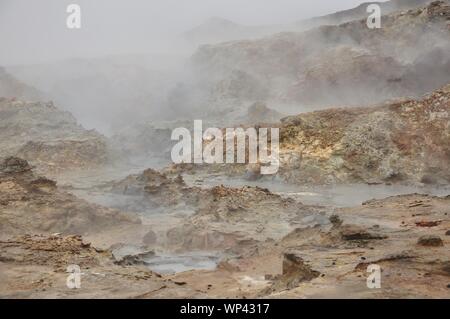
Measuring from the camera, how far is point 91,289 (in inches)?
312

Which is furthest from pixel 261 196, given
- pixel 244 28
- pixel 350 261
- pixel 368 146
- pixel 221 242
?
pixel 244 28

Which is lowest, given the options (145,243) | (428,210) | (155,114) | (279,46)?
(145,243)

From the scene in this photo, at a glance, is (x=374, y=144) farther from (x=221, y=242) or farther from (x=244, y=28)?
(x=244, y=28)

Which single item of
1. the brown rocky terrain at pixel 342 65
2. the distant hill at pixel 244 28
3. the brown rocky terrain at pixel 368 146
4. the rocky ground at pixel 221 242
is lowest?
the rocky ground at pixel 221 242

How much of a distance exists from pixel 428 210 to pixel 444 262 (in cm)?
609

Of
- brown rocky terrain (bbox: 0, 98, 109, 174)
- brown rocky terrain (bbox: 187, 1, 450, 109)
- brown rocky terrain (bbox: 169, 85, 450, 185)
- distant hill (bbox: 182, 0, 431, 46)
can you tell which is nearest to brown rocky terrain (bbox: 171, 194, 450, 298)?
brown rocky terrain (bbox: 169, 85, 450, 185)

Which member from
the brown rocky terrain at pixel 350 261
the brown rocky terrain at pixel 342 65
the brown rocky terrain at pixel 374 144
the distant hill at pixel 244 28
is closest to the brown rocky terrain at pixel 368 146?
the brown rocky terrain at pixel 374 144

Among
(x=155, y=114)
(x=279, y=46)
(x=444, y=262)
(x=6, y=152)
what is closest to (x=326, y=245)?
(x=444, y=262)

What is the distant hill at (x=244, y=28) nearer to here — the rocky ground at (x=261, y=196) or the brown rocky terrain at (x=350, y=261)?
the rocky ground at (x=261, y=196)

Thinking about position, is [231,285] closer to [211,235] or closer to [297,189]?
[211,235]

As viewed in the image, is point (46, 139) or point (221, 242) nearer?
point (221, 242)

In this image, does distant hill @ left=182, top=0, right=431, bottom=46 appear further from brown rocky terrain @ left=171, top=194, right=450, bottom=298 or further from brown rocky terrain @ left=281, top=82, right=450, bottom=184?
brown rocky terrain @ left=171, top=194, right=450, bottom=298

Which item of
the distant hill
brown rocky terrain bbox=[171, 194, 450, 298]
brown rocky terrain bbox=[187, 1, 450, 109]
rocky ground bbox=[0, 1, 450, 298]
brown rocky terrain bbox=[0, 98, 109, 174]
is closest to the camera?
brown rocky terrain bbox=[171, 194, 450, 298]

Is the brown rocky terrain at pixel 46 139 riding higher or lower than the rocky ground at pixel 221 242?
higher
